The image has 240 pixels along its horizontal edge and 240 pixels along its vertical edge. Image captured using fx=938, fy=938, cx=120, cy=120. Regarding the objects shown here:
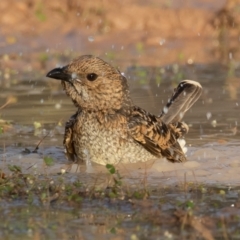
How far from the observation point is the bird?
810cm

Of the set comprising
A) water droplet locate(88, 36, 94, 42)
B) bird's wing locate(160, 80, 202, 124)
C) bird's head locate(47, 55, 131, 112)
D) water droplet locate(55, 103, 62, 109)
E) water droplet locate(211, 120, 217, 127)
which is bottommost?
water droplet locate(88, 36, 94, 42)

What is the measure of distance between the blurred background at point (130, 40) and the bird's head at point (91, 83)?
4248 mm

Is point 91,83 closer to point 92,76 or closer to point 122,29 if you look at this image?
point 92,76

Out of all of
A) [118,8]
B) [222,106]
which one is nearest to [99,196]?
[222,106]

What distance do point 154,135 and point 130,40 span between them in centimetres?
846

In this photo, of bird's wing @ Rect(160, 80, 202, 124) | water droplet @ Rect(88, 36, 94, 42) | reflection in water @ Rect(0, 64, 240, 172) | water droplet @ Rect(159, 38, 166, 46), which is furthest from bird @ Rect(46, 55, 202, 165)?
water droplet @ Rect(159, 38, 166, 46)

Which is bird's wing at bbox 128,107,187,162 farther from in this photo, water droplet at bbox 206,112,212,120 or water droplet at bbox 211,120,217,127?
water droplet at bbox 206,112,212,120

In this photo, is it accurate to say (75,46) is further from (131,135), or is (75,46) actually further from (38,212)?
(38,212)

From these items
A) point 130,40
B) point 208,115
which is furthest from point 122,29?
point 208,115

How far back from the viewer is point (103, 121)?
26.8 ft

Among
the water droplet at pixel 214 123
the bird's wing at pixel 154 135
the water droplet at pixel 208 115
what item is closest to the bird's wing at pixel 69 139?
the bird's wing at pixel 154 135

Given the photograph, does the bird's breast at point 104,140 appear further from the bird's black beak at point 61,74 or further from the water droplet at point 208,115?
the water droplet at point 208,115

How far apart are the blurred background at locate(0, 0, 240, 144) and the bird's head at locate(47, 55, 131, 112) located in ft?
13.9

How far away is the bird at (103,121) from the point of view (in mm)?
8102
